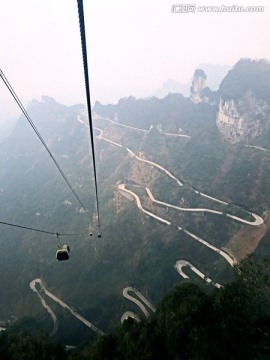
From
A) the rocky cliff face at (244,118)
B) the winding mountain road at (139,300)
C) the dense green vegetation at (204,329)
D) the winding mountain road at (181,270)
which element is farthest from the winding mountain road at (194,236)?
the rocky cliff face at (244,118)

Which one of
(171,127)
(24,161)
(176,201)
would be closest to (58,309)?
(176,201)

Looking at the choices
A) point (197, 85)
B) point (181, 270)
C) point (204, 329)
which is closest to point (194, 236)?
point (181, 270)

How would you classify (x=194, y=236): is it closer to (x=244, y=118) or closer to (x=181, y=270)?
(x=181, y=270)

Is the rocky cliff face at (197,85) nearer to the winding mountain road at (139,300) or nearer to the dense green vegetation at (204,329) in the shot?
the winding mountain road at (139,300)

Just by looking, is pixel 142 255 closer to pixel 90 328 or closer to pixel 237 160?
pixel 90 328

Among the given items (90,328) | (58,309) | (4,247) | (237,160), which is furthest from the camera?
(4,247)

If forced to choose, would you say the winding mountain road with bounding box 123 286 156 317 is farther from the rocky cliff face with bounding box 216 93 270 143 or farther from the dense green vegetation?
the rocky cliff face with bounding box 216 93 270 143
